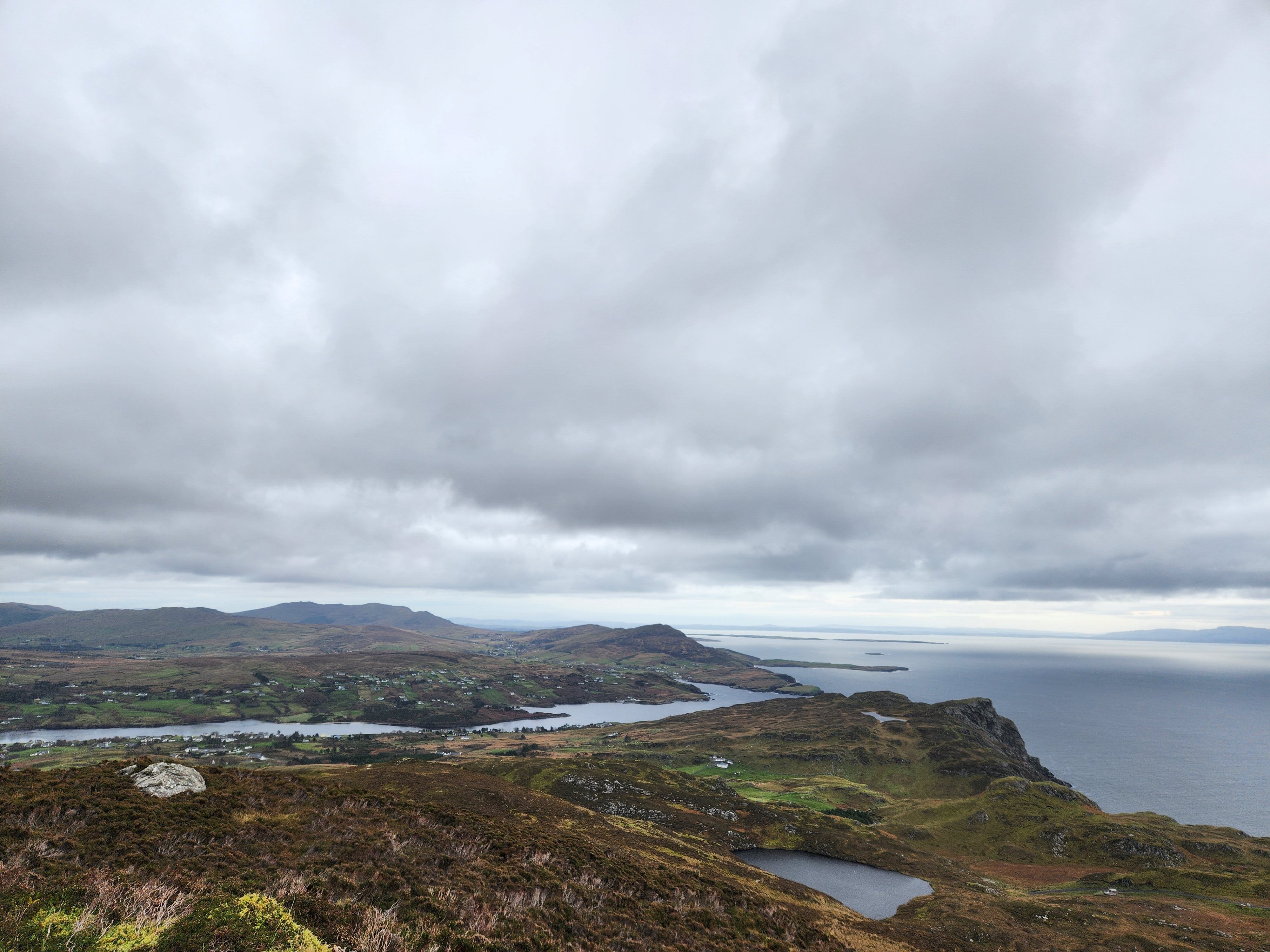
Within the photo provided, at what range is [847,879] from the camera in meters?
69.1

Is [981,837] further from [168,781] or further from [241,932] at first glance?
[241,932]

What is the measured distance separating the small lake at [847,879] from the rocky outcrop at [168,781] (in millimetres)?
60621

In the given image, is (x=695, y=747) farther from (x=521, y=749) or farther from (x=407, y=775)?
(x=407, y=775)

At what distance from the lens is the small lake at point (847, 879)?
60906 millimetres

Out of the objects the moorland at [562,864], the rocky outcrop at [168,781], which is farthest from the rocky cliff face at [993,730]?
the rocky outcrop at [168,781]

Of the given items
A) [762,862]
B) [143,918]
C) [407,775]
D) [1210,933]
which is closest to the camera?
[143,918]

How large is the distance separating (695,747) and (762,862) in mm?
124337

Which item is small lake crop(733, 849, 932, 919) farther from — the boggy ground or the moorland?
the boggy ground

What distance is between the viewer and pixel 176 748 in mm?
185875

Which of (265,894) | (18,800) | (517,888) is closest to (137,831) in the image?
(18,800)

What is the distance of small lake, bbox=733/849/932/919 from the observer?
60.9 metres

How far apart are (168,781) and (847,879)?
7766 cm

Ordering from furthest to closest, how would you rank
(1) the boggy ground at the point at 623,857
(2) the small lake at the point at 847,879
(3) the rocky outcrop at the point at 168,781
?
(2) the small lake at the point at 847,879 < (3) the rocky outcrop at the point at 168,781 < (1) the boggy ground at the point at 623,857

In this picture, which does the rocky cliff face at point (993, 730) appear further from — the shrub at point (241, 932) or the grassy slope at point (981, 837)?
the shrub at point (241, 932)
